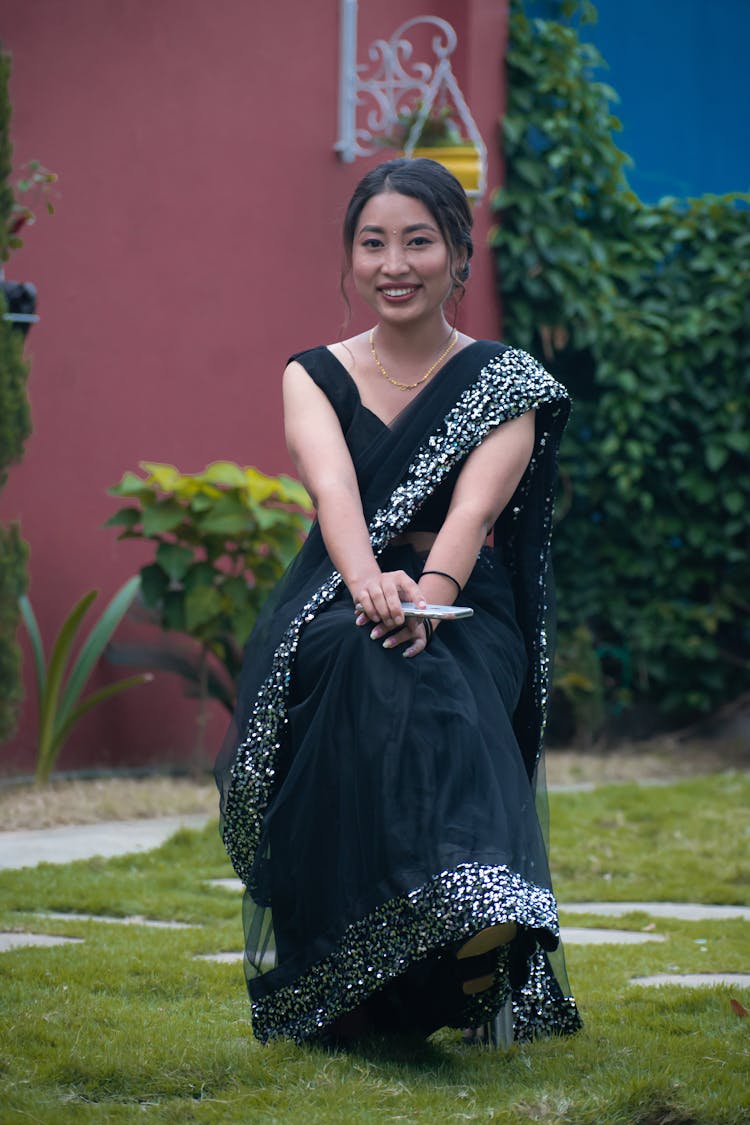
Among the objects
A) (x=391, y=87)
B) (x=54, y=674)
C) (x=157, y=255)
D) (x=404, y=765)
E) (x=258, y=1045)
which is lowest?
(x=258, y=1045)

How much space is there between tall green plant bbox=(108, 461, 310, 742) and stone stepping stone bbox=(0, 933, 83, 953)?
7.28ft

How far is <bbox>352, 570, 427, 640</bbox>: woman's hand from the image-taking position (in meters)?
2.49

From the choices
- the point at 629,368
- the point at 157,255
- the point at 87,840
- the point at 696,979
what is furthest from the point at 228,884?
the point at 629,368

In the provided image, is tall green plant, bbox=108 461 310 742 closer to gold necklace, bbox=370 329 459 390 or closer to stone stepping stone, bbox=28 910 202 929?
stone stepping stone, bbox=28 910 202 929

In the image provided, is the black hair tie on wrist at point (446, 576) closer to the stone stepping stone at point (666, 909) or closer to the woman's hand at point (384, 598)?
the woman's hand at point (384, 598)

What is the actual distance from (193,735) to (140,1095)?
12.9ft

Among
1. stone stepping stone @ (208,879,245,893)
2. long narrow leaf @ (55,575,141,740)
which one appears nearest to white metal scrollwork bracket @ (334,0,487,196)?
long narrow leaf @ (55,575,141,740)

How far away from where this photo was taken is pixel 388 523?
8.86ft

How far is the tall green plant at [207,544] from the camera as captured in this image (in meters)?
5.61

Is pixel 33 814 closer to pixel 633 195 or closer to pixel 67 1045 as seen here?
pixel 67 1045

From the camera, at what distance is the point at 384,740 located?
2.46m

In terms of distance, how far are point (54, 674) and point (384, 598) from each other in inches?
130

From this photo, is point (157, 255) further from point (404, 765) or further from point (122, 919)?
point (404, 765)

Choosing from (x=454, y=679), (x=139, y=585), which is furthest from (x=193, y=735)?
(x=454, y=679)
